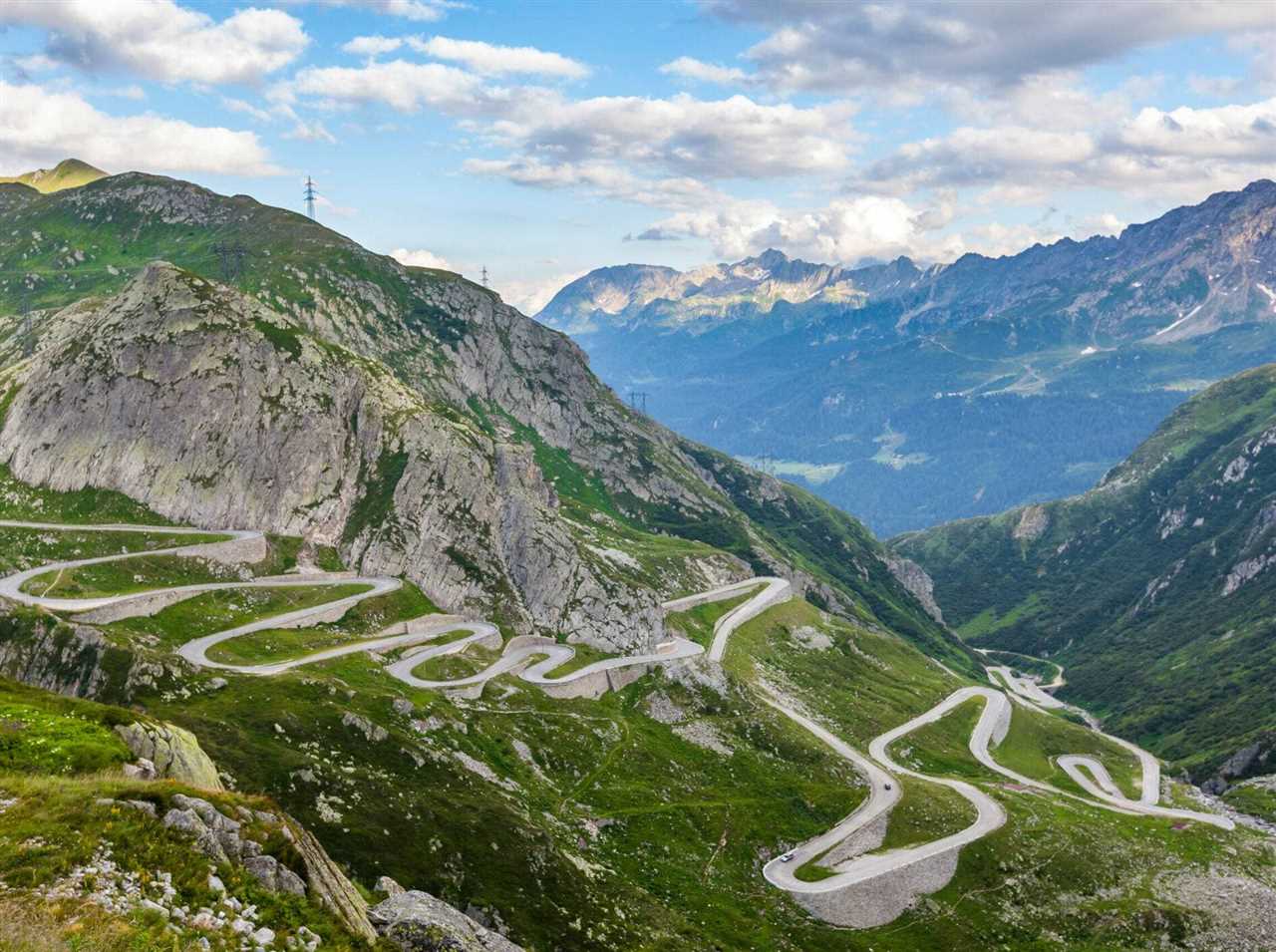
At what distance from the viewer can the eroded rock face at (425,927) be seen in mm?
41438

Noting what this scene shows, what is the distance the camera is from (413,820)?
272 ft

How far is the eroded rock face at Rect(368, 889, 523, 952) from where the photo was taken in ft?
136

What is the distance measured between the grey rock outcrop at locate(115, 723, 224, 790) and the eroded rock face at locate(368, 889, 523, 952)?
1017cm

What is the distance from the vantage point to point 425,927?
4278 centimetres

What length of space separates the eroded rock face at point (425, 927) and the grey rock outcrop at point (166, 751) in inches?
401

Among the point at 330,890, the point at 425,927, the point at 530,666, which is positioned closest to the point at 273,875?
the point at 330,890

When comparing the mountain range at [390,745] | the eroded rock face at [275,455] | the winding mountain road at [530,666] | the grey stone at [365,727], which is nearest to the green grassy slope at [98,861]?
the mountain range at [390,745]

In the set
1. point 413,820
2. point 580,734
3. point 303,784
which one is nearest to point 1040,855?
point 580,734

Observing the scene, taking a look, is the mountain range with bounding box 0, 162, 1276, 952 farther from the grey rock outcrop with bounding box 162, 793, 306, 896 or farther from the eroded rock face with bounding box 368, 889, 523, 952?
the eroded rock face with bounding box 368, 889, 523, 952

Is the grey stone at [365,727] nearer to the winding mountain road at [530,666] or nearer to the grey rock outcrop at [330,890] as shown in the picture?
the winding mountain road at [530,666]

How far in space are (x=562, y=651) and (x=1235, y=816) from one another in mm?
140627

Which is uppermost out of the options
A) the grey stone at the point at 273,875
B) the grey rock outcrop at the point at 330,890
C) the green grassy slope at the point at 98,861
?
the green grassy slope at the point at 98,861

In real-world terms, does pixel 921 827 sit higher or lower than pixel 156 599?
lower

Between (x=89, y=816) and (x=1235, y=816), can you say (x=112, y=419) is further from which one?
(x=1235, y=816)
